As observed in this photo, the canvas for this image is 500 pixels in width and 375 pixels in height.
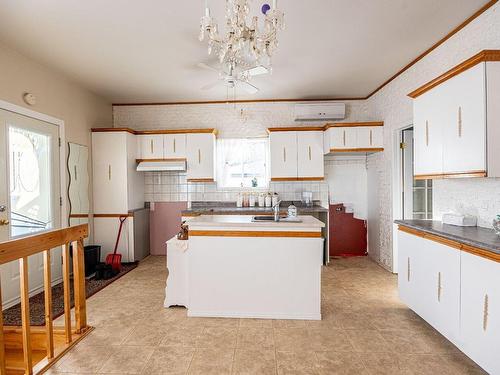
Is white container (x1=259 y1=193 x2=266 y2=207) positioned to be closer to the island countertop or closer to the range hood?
the range hood

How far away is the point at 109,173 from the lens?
498 cm

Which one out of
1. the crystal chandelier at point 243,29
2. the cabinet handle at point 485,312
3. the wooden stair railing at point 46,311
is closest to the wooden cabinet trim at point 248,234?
the wooden stair railing at point 46,311

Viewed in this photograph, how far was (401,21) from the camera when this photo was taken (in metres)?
2.85

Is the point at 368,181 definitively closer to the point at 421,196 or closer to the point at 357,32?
the point at 421,196

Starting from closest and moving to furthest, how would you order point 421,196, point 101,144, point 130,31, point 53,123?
point 130,31 → point 53,123 → point 421,196 → point 101,144

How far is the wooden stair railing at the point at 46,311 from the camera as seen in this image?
2.03m

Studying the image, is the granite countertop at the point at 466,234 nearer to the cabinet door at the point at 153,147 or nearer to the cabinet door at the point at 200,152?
the cabinet door at the point at 200,152

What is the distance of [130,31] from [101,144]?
2453 mm

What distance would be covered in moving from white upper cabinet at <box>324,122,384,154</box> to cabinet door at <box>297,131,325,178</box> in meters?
0.34

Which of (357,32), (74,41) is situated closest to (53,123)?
(74,41)

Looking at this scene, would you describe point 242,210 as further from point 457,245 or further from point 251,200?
point 457,245

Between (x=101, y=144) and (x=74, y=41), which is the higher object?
(x=74, y=41)

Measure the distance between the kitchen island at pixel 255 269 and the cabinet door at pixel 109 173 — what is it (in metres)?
2.51

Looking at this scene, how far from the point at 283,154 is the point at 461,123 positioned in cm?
290
